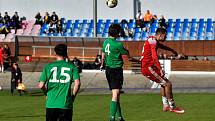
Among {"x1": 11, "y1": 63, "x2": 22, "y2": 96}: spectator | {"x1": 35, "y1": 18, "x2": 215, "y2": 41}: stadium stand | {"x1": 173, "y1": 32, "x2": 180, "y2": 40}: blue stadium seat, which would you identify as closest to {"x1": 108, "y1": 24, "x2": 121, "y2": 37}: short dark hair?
{"x1": 11, "y1": 63, "x2": 22, "y2": 96}: spectator

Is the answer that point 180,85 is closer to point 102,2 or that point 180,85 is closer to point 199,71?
point 199,71

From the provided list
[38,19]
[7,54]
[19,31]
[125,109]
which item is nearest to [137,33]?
[38,19]

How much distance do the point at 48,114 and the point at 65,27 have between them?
A: 36172 millimetres

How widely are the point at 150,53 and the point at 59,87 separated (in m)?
6.13

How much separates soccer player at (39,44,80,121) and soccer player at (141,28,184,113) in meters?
5.82

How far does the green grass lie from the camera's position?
640 inches

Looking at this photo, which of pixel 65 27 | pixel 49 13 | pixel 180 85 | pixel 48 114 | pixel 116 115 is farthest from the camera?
pixel 49 13

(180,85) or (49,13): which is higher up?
(49,13)

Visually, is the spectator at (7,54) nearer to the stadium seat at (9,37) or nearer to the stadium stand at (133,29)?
the stadium seat at (9,37)

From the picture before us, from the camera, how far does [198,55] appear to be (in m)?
40.9

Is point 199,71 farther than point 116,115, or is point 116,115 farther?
point 199,71

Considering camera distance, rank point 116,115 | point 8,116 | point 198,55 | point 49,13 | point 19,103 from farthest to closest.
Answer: point 49,13 < point 198,55 < point 19,103 < point 8,116 < point 116,115

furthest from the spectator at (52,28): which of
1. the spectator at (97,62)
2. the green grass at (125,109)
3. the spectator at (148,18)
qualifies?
the green grass at (125,109)

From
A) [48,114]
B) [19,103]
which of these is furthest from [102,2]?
[48,114]
